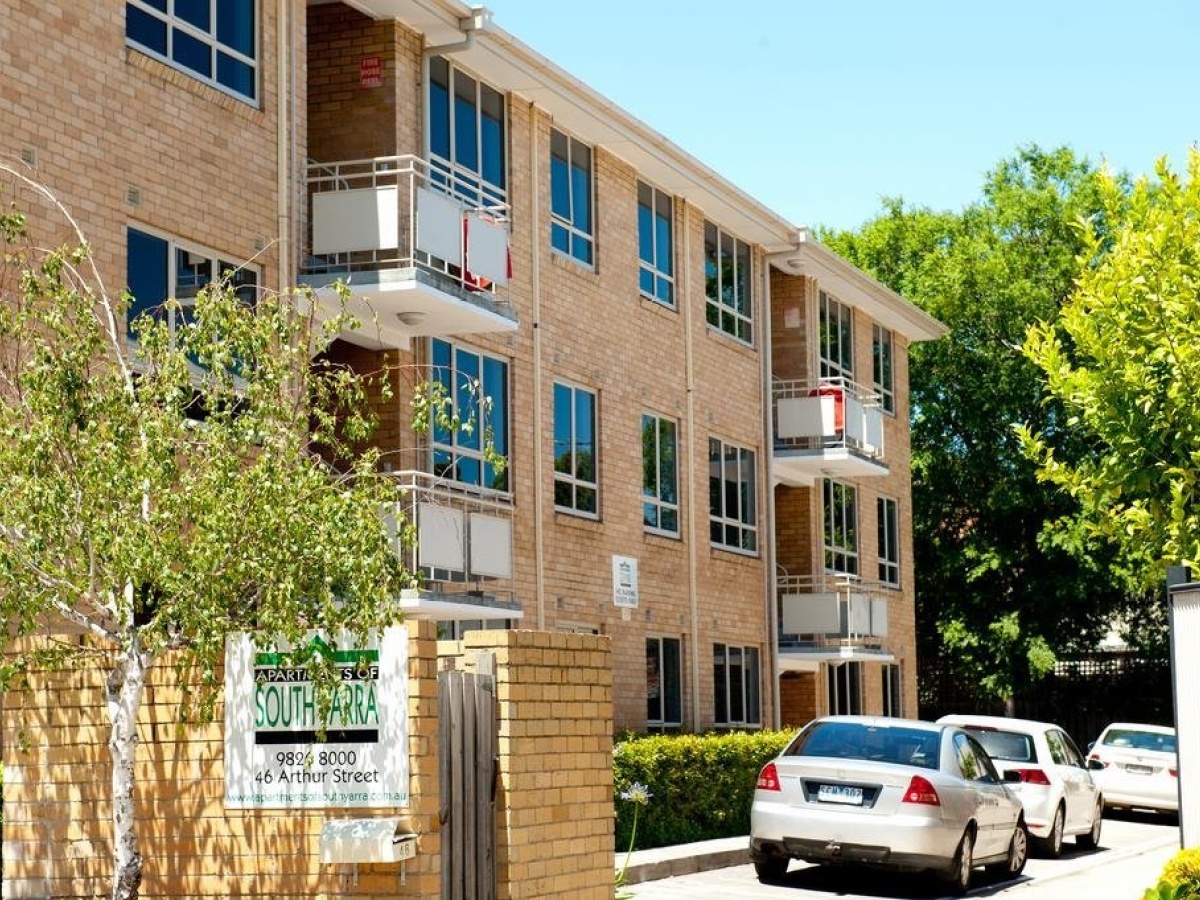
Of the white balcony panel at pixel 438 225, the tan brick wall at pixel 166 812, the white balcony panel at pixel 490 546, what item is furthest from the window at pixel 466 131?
the tan brick wall at pixel 166 812

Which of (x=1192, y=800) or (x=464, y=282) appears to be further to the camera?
(x=464, y=282)

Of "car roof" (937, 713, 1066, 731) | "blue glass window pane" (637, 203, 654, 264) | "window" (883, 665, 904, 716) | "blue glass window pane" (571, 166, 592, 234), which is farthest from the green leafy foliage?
"window" (883, 665, 904, 716)

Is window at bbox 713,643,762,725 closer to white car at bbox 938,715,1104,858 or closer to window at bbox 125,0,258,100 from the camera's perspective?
white car at bbox 938,715,1104,858

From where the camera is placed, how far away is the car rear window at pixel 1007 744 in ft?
74.8

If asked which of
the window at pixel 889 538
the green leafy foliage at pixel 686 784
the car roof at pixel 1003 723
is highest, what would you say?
the window at pixel 889 538

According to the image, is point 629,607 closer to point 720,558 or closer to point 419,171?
point 720,558

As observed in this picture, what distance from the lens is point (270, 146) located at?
18609mm

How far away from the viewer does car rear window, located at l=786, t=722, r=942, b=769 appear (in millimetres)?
17578

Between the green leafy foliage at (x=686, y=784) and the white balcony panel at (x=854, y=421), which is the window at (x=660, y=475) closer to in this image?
the green leafy foliage at (x=686, y=784)

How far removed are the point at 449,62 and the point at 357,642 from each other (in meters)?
12.3

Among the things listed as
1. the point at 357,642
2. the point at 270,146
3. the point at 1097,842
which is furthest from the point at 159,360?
the point at 1097,842

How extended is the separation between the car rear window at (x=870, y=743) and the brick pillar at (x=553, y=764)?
207 inches

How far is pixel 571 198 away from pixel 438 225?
5.84m

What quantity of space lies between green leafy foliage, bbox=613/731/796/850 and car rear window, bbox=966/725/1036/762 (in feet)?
9.19
